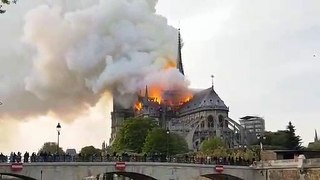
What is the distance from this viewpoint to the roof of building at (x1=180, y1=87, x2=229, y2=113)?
15662cm

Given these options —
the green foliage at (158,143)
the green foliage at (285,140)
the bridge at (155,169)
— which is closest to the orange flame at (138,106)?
the green foliage at (285,140)

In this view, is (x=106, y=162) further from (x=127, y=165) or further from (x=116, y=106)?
(x=116, y=106)

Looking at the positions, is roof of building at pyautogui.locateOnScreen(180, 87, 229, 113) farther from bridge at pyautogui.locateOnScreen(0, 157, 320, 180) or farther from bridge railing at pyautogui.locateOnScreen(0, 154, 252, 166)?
bridge railing at pyautogui.locateOnScreen(0, 154, 252, 166)

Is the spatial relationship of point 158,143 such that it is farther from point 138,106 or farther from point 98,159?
point 138,106

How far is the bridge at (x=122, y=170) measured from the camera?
46.0 metres

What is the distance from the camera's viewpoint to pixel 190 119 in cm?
16088

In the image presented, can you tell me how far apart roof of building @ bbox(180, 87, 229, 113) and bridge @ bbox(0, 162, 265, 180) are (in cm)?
9386

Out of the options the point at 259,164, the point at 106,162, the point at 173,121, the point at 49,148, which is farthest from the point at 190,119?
the point at 106,162

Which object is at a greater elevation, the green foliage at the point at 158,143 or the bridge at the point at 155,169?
the green foliage at the point at 158,143

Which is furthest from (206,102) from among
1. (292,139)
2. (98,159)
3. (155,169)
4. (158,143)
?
(98,159)

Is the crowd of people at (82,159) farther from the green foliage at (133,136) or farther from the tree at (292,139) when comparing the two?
the green foliage at (133,136)

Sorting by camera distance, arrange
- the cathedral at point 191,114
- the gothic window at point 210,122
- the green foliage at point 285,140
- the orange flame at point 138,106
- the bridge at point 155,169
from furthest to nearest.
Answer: the orange flame at point 138,106
the gothic window at point 210,122
the cathedral at point 191,114
the green foliage at point 285,140
the bridge at point 155,169

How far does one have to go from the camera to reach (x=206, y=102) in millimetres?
158875

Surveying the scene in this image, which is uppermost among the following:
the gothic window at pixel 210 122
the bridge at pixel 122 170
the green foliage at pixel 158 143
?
the gothic window at pixel 210 122
